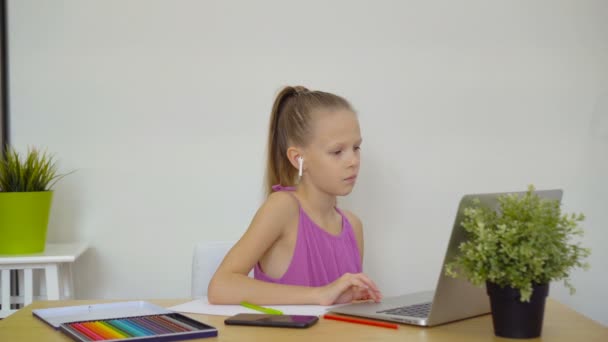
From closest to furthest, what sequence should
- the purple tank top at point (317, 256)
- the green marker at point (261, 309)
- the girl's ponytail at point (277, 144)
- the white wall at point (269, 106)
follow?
the green marker at point (261, 309)
the purple tank top at point (317, 256)
the girl's ponytail at point (277, 144)
the white wall at point (269, 106)

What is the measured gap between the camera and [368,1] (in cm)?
270

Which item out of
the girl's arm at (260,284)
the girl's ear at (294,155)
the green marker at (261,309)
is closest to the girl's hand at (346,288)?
the girl's arm at (260,284)

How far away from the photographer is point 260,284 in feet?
5.16

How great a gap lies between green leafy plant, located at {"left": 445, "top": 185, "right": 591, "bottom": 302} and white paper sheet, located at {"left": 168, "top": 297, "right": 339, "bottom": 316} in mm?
351

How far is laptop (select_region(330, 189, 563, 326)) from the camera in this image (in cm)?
121

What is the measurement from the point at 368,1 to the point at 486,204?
164 centimetres

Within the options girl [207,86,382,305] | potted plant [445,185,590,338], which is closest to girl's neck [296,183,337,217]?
girl [207,86,382,305]

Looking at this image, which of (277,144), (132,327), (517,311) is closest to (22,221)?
(277,144)

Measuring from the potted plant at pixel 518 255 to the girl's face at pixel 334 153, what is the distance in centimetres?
66

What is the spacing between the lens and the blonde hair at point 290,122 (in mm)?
1979

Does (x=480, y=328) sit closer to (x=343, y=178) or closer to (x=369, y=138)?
(x=343, y=178)

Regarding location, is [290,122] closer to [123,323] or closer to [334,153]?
[334,153]

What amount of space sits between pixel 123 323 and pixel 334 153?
777mm

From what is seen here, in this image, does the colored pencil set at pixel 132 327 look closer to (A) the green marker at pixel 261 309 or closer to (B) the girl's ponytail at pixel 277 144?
(A) the green marker at pixel 261 309
